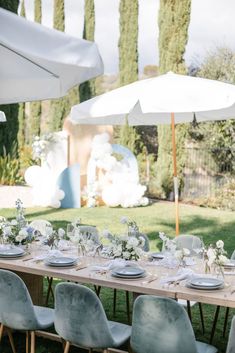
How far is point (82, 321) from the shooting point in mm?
3396

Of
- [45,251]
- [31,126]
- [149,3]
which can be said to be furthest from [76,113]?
[149,3]

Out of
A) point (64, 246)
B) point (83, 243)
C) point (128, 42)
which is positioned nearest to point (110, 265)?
point (83, 243)

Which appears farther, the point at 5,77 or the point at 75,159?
the point at 75,159

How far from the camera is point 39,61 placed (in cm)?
437

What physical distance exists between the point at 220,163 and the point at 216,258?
12.1m

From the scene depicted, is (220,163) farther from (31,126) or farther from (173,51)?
(31,126)

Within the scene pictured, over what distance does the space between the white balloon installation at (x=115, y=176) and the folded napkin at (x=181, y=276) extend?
31.3ft

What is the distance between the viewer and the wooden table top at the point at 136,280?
3445mm

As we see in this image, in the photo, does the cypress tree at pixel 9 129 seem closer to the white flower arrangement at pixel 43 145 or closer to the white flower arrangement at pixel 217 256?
the white flower arrangement at pixel 43 145

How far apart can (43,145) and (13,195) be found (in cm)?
162

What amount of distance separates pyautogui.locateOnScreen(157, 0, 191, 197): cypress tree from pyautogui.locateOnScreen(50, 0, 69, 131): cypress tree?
8156 mm

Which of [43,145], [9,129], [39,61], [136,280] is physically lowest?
[136,280]

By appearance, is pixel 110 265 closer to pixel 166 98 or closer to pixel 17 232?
pixel 17 232

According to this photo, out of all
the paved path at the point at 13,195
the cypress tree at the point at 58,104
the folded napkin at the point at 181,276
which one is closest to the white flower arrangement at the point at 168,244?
the folded napkin at the point at 181,276
